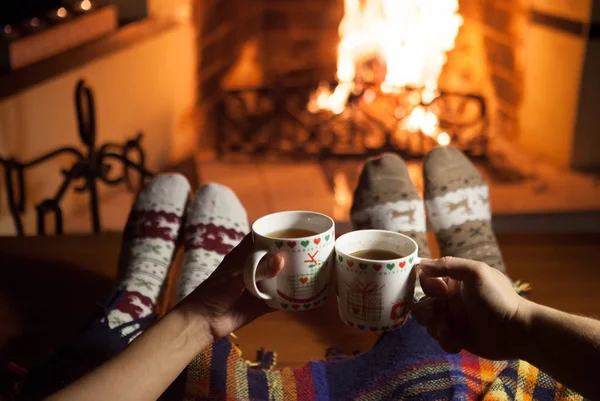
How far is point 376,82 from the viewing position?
226 centimetres

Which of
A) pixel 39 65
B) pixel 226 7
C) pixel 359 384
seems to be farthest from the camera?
pixel 226 7

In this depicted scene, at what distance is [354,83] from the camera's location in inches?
88.2

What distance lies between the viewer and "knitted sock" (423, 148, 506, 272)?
1152 millimetres

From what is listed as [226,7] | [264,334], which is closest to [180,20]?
[226,7]

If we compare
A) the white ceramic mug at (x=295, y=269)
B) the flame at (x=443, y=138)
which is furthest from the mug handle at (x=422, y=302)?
the flame at (x=443, y=138)

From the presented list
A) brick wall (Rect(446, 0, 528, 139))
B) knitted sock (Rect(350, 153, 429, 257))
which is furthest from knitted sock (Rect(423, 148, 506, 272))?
brick wall (Rect(446, 0, 528, 139))

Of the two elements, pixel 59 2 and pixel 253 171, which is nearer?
pixel 59 2

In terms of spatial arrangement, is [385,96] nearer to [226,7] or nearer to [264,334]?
[226,7]

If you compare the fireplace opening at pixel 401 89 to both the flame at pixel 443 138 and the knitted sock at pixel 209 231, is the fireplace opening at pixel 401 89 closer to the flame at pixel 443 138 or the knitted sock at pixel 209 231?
the flame at pixel 443 138

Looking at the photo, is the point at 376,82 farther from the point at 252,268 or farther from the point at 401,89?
the point at 252,268

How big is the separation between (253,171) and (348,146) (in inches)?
14.2

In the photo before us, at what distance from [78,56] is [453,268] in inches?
57.2

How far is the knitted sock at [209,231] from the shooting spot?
107cm

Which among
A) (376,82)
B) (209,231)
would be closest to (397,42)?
(376,82)
